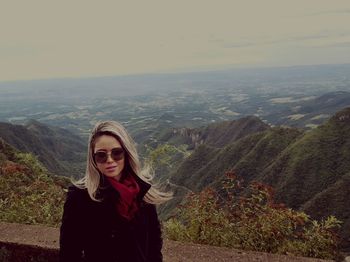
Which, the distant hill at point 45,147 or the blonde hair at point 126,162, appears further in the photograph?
the distant hill at point 45,147

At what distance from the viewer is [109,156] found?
3.07 meters

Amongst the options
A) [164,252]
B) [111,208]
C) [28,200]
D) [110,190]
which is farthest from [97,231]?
[28,200]

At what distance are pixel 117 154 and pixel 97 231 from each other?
22.5 inches

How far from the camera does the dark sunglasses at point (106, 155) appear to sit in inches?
121

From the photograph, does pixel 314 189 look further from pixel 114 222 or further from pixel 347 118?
pixel 114 222

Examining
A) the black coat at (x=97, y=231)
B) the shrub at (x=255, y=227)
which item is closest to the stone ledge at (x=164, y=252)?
the shrub at (x=255, y=227)

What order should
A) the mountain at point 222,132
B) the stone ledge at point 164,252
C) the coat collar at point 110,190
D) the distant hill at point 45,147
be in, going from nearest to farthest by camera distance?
the coat collar at point 110,190 < the stone ledge at point 164,252 < the distant hill at point 45,147 < the mountain at point 222,132

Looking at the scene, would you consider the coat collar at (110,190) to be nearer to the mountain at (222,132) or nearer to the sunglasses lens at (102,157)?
the sunglasses lens at (102,157)

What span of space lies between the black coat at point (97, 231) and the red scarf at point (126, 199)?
35 mm

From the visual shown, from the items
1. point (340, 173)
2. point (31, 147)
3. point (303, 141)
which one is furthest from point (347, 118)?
point (31, 147)

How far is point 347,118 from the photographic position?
312 feet

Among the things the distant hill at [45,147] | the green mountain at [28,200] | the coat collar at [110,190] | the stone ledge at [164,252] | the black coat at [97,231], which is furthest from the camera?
the distant hill at [45,147]

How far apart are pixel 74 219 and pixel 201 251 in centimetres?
244

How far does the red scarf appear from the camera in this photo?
2.99 metres
